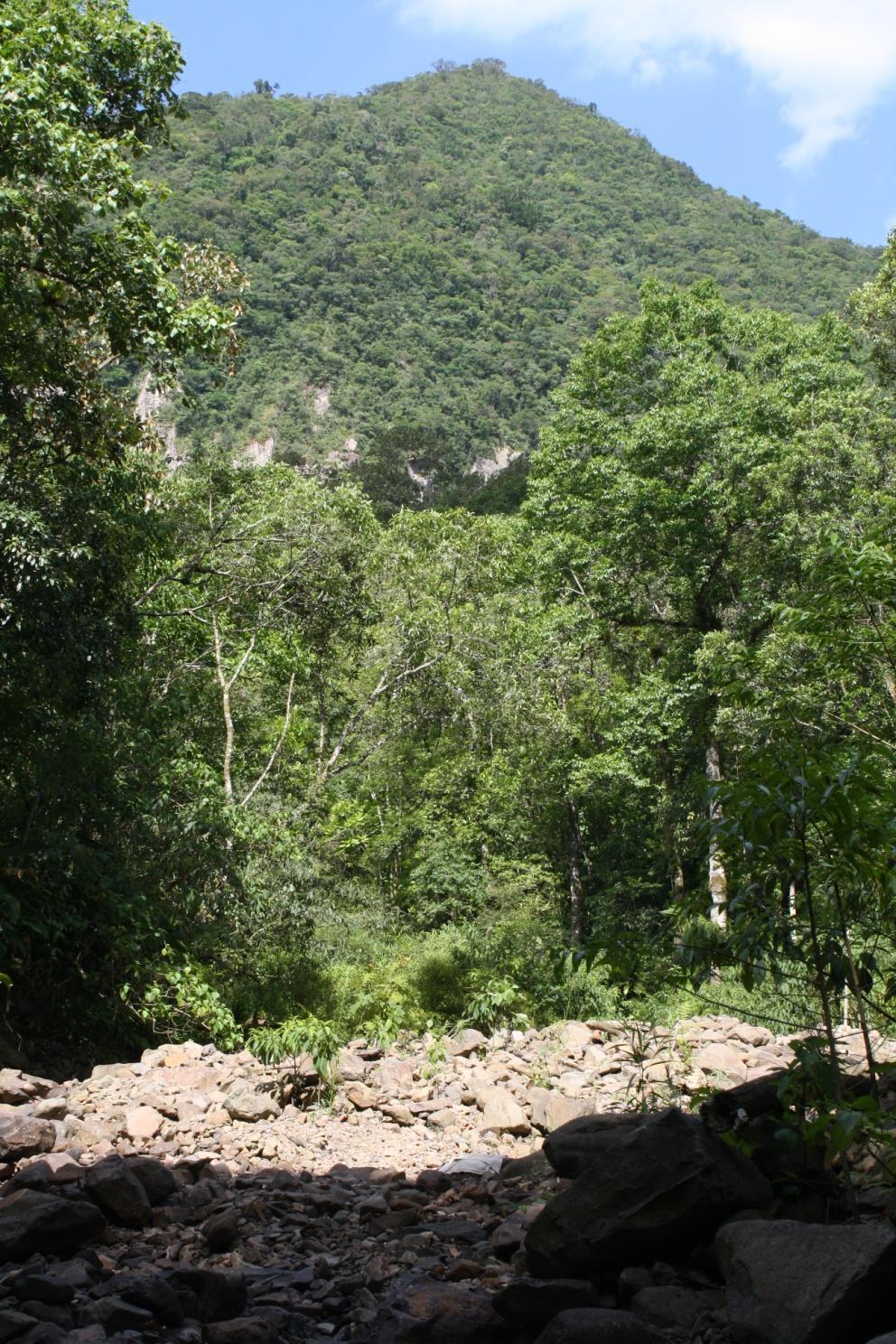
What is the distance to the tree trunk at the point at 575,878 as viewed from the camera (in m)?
17.5

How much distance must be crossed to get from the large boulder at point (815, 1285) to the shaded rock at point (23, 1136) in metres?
3.87

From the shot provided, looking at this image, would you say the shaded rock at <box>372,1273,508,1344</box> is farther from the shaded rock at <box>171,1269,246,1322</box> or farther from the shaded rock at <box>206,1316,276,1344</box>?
the shaded rock at <box>171,1269,246,1322</box>

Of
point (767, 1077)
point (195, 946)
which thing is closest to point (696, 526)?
point (195, 946)

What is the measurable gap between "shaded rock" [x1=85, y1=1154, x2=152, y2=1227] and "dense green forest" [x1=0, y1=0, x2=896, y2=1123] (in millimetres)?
2548

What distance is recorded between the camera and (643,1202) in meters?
3.63

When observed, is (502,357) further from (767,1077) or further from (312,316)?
(767,1077)

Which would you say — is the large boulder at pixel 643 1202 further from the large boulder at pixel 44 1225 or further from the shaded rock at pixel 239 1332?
the large boulder at pixel 44 1225

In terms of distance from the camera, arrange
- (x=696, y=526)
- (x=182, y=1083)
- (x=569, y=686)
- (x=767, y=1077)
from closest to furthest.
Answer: (x=767, y=1077), (x=182, y=1083), (x=696, y=526), (x=569, y=686)

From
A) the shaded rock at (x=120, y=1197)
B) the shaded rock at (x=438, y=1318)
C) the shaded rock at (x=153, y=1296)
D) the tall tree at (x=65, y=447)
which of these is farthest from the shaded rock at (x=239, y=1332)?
the tall tree at (x=65, y=447)

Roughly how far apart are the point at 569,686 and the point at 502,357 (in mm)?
54214

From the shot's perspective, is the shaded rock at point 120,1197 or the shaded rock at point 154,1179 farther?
the shaded rock at point 154,1179

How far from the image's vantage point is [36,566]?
736 cm

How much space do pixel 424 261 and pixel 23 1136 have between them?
81214 millimetres

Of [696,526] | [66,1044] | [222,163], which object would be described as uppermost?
[222,163]
